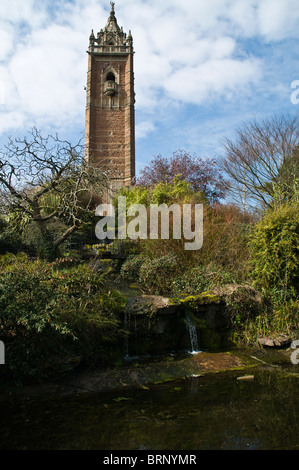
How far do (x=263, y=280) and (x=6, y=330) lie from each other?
5.32 metres

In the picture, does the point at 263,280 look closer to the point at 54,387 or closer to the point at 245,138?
the point at 54,387

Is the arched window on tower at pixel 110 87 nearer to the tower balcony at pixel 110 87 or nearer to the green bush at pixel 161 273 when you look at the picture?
the tower balcony at pixel 110 87

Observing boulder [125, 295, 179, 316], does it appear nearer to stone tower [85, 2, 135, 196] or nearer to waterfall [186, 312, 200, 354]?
waterfall [186, 312, 200, 354]

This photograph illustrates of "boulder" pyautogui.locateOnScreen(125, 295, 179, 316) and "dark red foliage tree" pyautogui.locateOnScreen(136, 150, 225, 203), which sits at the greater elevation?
"dark red foliage tree" pyautogui.locateOnScreen(136, 150, 225, 203)

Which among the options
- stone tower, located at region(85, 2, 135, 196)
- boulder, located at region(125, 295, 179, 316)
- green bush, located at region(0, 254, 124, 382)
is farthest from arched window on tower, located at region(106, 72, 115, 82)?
green bush, located at region(0, 254, 124, 382)

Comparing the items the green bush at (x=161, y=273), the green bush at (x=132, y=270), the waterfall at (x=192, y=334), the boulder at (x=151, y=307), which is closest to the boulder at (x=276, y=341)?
the waterfall at (x=192, y=334)

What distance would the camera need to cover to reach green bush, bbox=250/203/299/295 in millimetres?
6793

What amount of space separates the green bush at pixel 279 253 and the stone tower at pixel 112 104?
21.1 meters

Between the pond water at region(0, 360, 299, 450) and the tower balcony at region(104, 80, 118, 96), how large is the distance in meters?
29.5

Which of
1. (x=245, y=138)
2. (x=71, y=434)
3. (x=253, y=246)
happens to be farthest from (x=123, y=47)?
(x=71, y=434)

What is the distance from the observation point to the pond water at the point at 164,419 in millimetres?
2754

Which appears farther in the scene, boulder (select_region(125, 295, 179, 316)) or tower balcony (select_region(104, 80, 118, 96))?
tower balcony (select_region(104, 80, 118, 96))

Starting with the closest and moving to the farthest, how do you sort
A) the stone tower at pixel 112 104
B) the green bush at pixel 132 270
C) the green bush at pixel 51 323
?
the green bush at pixel 51 323 < the green bush at pixel 132 270 < the stone tower at pixel 112 104

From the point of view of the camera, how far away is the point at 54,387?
13.9ft
